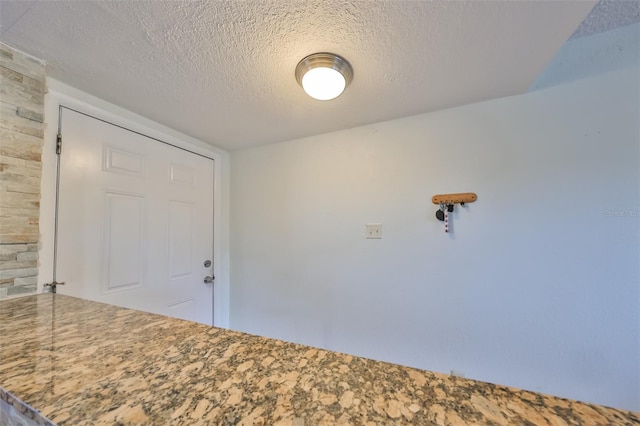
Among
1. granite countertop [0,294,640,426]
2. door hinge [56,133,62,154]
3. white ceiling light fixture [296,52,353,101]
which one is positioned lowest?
granite countertop [0,294,640,426]

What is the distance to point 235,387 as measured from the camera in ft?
1.53

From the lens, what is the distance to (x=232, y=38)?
3.39ft

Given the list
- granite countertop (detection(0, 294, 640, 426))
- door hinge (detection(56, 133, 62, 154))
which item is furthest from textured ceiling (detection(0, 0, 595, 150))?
granite countertop (detection(0, 294, 640, 426))

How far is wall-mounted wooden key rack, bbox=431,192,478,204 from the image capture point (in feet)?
5.03

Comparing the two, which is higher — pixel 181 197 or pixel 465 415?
pixel 181 197

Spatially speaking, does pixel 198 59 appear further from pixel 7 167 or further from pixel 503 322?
pixel 503 322

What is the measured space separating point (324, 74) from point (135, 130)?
53.5 inches

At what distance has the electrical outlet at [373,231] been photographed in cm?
178

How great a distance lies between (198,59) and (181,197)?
114cm

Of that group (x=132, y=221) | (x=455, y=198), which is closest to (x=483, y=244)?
(x=455, y=198)

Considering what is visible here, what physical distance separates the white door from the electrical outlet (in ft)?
4.60

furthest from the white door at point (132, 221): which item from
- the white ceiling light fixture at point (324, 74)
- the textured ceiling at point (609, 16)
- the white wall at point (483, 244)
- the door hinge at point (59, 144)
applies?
the textured ceiling at point (609, 16)

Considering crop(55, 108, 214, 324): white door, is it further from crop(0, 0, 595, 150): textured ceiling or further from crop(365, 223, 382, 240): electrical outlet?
crop(365, 223, 382, 240): electrical outlet

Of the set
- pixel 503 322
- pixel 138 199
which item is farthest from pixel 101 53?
pixel 503 322
